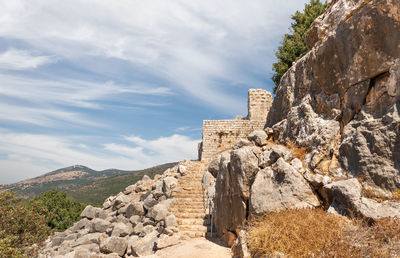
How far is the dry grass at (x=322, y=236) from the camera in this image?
5309 mm

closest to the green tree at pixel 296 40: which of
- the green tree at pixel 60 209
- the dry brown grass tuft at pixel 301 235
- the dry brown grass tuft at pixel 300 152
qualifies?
the dry brown grass tuft at pixel 300 152

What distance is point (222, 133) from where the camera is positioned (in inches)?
951

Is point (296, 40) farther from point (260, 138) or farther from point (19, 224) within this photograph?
point (19, 224)

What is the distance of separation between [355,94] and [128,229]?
1304cm

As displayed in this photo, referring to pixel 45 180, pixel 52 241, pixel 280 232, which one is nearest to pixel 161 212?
pixel 52 241

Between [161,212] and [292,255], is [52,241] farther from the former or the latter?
[292,255]

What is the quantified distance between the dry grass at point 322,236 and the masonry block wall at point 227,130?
16519mm

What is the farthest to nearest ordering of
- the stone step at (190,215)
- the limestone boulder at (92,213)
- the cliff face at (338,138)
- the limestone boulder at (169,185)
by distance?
the limestone boulder at (92,213) < the limestone boulder at (169,185) < the stone step at (190,215) < the cliff face at (338,138)

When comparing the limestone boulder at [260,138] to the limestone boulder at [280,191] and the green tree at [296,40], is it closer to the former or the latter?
the limestone boulder at [280,191]

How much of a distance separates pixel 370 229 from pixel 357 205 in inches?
31.0

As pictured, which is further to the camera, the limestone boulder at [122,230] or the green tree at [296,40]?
the green tree at [296,40]

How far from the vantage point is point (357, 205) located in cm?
659

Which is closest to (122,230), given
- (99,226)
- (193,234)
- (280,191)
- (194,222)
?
(99,226)

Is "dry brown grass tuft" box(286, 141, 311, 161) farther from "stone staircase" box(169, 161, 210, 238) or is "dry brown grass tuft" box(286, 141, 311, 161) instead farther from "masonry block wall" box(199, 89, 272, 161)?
→ "masonry block wall" box(199, 89, 272, 161)
